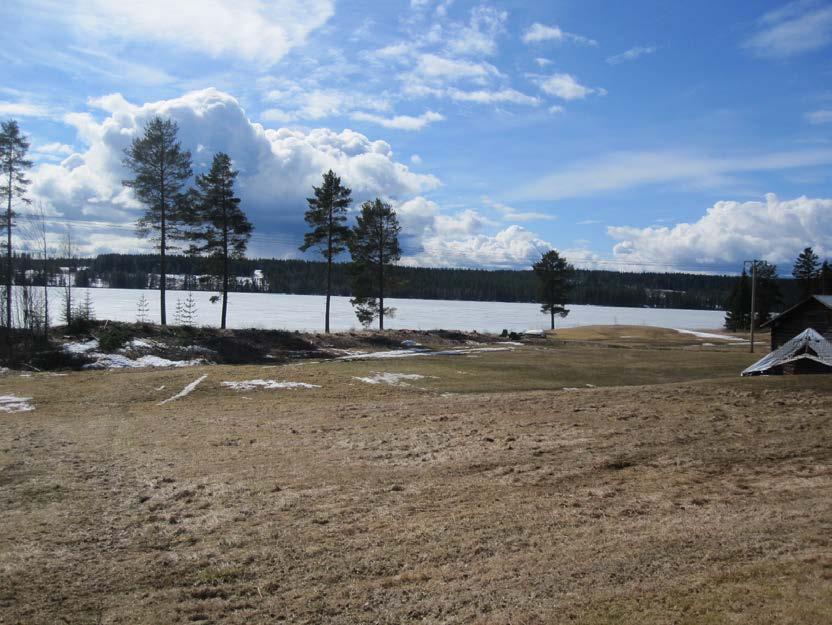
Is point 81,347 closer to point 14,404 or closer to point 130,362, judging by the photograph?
point 130,362

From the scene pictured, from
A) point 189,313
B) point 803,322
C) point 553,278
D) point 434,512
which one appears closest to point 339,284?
point 553,278

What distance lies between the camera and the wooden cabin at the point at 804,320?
3619 centimetres

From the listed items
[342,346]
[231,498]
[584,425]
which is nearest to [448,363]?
[342,346]

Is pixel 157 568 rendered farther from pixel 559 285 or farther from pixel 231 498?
pixel 559 285

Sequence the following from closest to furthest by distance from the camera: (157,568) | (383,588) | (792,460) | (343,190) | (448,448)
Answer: (383,588) < (157,568) < (792,460) < (448,448) < (343,190)

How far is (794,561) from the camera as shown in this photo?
7.36m

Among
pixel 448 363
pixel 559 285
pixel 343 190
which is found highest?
pixel 343 190

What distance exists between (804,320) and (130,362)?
4186 cm

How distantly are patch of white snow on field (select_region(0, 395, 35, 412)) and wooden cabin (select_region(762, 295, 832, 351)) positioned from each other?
41708 mm

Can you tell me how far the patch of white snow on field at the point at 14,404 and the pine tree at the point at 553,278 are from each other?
66576 millimetres

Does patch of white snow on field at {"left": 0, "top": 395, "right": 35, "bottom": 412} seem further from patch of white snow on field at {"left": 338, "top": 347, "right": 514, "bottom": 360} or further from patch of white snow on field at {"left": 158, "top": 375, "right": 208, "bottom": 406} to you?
patch of white snow on field at {"left": 338, "top": 347, "right": 514, "bottom": 360}

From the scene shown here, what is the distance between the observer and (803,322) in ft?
124

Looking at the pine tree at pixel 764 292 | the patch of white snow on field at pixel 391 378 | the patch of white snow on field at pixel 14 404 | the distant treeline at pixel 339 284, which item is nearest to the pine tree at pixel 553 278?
the pine tree at pixel 764 292

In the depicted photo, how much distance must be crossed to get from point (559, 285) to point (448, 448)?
230 ft
